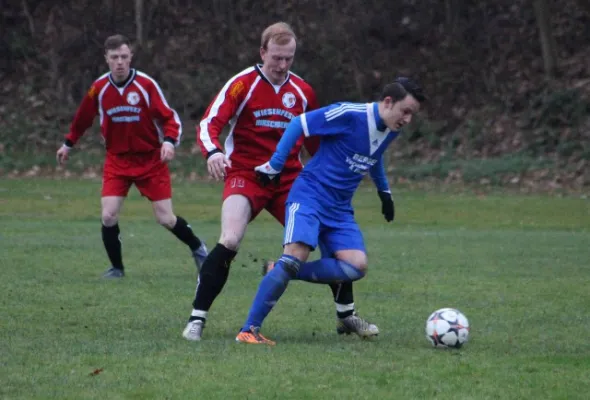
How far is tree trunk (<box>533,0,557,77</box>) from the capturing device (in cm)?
2477

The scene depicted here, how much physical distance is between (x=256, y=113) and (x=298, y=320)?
59.6 inches

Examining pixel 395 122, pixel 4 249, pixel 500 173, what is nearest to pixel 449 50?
pixel 500 173

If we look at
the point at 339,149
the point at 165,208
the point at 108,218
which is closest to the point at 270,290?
the point at 339,149

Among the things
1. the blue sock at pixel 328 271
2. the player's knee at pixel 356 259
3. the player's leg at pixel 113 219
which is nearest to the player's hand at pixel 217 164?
the blue sock at pixel 328 271

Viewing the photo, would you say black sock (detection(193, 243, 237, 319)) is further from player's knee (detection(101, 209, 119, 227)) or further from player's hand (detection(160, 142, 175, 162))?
player's knee (detection(101, 209, 119, 227))

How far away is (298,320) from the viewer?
7875 millimetres

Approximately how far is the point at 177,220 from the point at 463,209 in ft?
30.9

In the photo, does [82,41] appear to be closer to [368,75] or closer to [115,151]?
[368,75]

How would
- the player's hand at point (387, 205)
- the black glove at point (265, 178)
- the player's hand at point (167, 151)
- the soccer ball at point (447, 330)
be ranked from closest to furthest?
the soccer ball at point (447, 330), the black glove at point (265, 178), the player's hand at point (387, 205), the player's hand at point (167, 151)

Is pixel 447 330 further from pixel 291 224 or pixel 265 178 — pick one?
pixel 265 178

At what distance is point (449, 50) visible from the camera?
26.3m

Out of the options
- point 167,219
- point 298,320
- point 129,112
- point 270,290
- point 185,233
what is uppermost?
point 129,112

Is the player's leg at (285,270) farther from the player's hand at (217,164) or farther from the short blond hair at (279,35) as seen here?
the short blond hair at (279,35)

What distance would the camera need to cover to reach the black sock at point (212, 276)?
6914 mm
